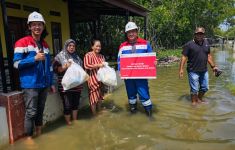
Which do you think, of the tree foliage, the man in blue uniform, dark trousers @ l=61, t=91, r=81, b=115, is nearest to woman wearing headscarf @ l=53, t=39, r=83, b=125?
dark trousers @ l=61, t=91, r=81, b=115

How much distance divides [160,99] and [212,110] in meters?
1.78

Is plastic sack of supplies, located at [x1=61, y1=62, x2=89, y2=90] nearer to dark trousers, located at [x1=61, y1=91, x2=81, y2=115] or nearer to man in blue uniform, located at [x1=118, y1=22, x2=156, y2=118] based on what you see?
dark trousers, located at [x1=61, y1=91, x2=81, y2=115]

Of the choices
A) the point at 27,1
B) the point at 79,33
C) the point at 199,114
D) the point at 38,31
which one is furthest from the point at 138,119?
the point at 79,33

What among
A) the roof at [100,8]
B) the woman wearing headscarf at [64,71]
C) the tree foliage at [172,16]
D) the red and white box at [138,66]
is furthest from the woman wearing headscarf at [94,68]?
the tree foliage at [172,16]

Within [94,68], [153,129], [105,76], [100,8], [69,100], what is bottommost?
[153,129]

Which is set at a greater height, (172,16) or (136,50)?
(172,16)

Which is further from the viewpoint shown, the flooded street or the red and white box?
the red and white box

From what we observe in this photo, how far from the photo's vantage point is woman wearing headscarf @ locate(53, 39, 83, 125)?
588cm

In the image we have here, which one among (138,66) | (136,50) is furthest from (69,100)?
(136,50)

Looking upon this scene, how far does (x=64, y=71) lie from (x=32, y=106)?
114cm

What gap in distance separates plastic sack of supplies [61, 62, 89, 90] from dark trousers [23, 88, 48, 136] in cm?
55

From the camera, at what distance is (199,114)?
267 inches

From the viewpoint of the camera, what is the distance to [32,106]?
16.5 ft

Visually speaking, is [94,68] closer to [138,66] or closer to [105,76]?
[105,76]
